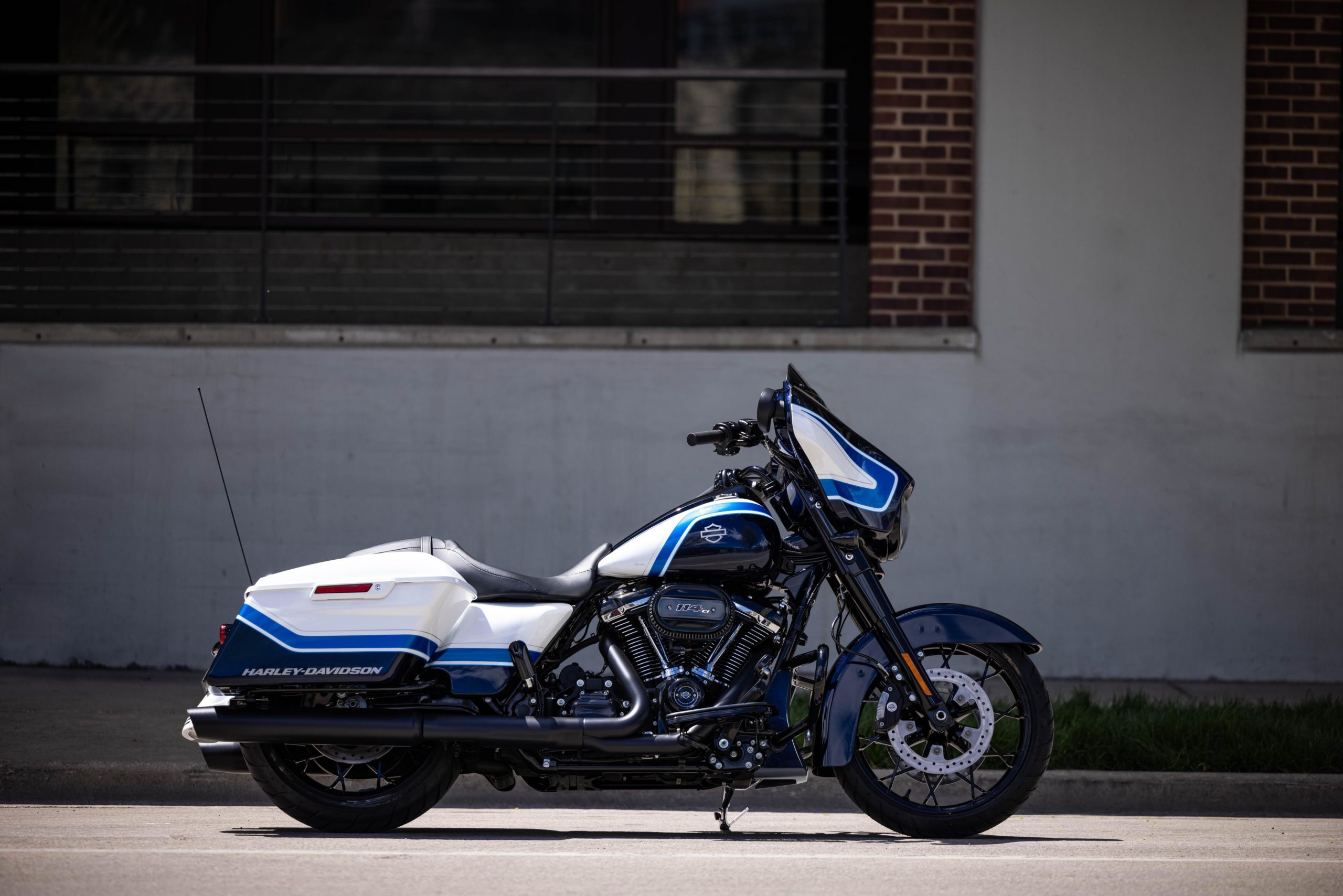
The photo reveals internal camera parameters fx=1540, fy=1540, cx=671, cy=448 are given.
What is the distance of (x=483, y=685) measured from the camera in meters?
5.29

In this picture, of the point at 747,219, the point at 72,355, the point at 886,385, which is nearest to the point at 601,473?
the point at 886,385

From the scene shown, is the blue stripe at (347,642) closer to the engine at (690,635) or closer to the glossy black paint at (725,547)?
the engine at (690,635)

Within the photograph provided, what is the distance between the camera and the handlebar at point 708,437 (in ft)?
17.3

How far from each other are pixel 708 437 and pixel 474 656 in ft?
3.64

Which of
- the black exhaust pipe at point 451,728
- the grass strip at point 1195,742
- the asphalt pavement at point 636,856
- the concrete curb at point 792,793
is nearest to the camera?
the asphalt pavement at point 636,856

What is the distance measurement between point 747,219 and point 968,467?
2571 mm

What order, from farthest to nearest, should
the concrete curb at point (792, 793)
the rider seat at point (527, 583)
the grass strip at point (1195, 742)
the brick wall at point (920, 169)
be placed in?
the brick wall at point (920, 169), the grass strip at point (1195, 742), the concrete curb at point (792, 793), the rider seat at point (527, 583)

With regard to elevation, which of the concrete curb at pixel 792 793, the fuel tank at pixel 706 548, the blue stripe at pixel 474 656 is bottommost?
the concrete curb at pixel 792 793

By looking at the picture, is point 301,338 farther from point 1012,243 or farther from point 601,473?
point 1012,243

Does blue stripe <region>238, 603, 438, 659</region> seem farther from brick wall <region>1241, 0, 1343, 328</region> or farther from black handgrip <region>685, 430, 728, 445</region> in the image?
brick wall <region>1241, 0, 1343, 328</region>

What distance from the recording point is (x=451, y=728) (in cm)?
520

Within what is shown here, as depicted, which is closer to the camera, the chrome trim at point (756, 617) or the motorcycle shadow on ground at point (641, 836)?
the chrome trim at point (756, 617)

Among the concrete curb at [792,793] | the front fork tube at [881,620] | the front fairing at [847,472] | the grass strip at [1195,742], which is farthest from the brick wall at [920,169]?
the front fork tube at [881,620]

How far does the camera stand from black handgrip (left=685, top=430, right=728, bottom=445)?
207 inches
